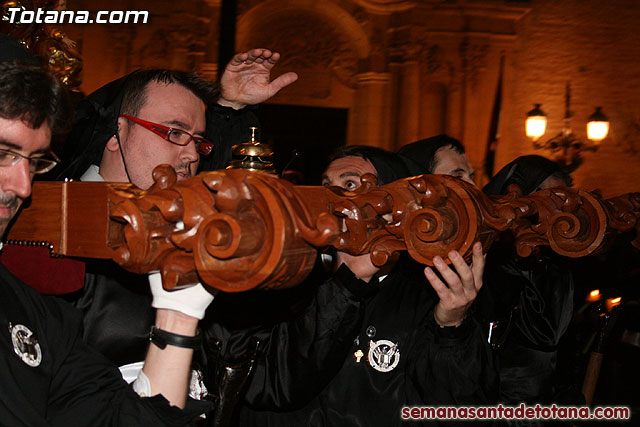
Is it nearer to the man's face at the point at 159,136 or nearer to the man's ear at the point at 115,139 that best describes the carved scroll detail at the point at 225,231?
the man's face at the point at 159,136

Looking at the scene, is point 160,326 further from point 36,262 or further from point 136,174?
point 136,174

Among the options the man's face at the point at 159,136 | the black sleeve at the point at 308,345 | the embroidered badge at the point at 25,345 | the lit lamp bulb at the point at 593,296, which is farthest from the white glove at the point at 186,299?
the lit lamp bulb at the point at 593,296

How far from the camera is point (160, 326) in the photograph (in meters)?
1.54

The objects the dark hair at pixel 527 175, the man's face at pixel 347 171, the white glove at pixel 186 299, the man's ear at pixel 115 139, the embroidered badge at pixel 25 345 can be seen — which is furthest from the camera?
the dark hair at pixel 527 175

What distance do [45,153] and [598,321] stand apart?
3555 millimetres

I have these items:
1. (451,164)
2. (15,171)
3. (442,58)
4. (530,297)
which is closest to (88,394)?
(15,171)

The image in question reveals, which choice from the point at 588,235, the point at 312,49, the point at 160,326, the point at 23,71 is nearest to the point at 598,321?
the point at 588,235

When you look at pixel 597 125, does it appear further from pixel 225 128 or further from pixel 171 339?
pixel 171 339

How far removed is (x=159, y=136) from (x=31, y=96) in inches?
32.4

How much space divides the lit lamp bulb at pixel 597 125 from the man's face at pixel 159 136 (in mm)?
9120

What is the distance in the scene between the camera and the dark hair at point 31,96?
1548mm

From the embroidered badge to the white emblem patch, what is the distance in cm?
125

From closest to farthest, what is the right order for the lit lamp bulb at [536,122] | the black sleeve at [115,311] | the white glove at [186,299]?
the white glove at [186,299] → the black sleeve at [115,311] → the lit lamp bulb at [536,122]

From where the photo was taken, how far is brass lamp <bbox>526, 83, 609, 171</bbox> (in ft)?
33.0
